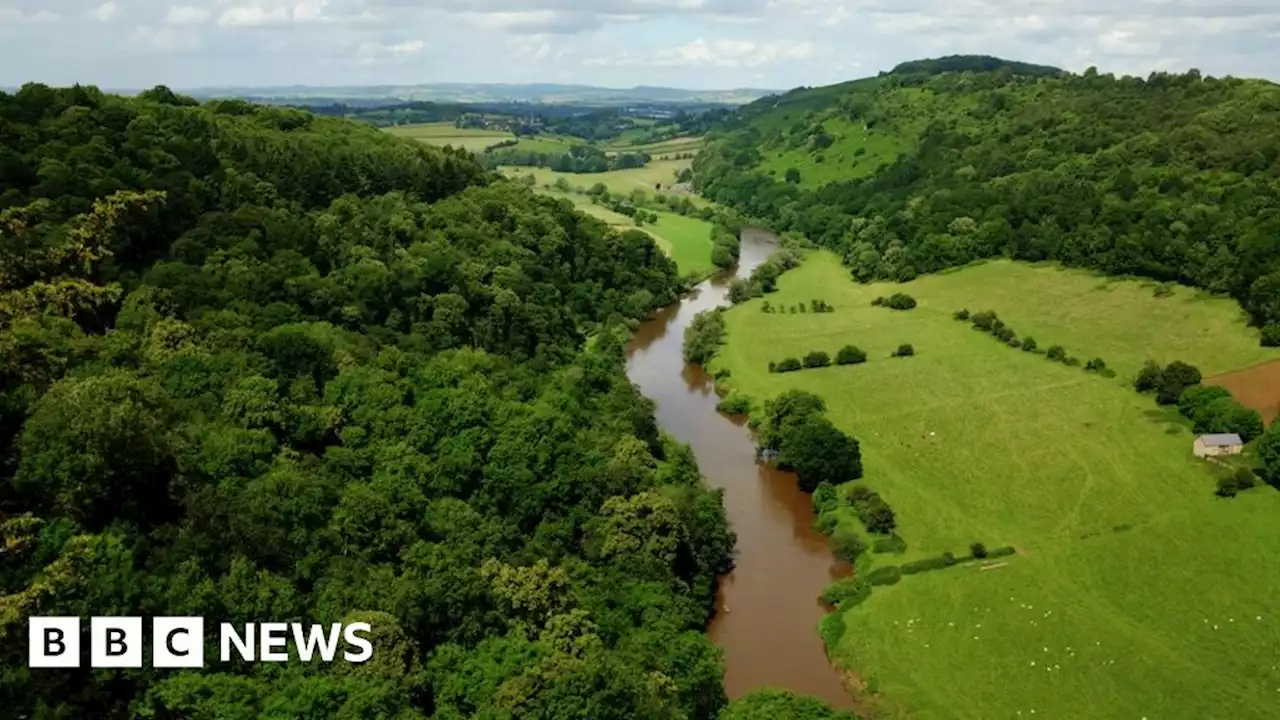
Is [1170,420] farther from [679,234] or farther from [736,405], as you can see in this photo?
[679,234]

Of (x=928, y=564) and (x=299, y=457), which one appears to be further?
(x=928, y=564)

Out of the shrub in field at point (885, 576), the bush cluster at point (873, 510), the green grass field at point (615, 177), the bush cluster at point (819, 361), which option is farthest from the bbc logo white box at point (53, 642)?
the green grass field at point (615, 177)

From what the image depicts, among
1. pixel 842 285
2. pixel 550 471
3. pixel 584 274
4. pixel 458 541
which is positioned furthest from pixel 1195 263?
pixel 458 541

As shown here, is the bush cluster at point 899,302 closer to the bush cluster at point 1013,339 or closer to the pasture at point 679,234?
the bush cluster at point 1013,339

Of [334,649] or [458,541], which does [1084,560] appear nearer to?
[458,541]

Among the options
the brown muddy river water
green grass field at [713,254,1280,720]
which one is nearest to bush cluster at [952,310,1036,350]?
green grass field at [713,254,1280,720]

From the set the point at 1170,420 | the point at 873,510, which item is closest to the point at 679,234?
the point at 1170,420
